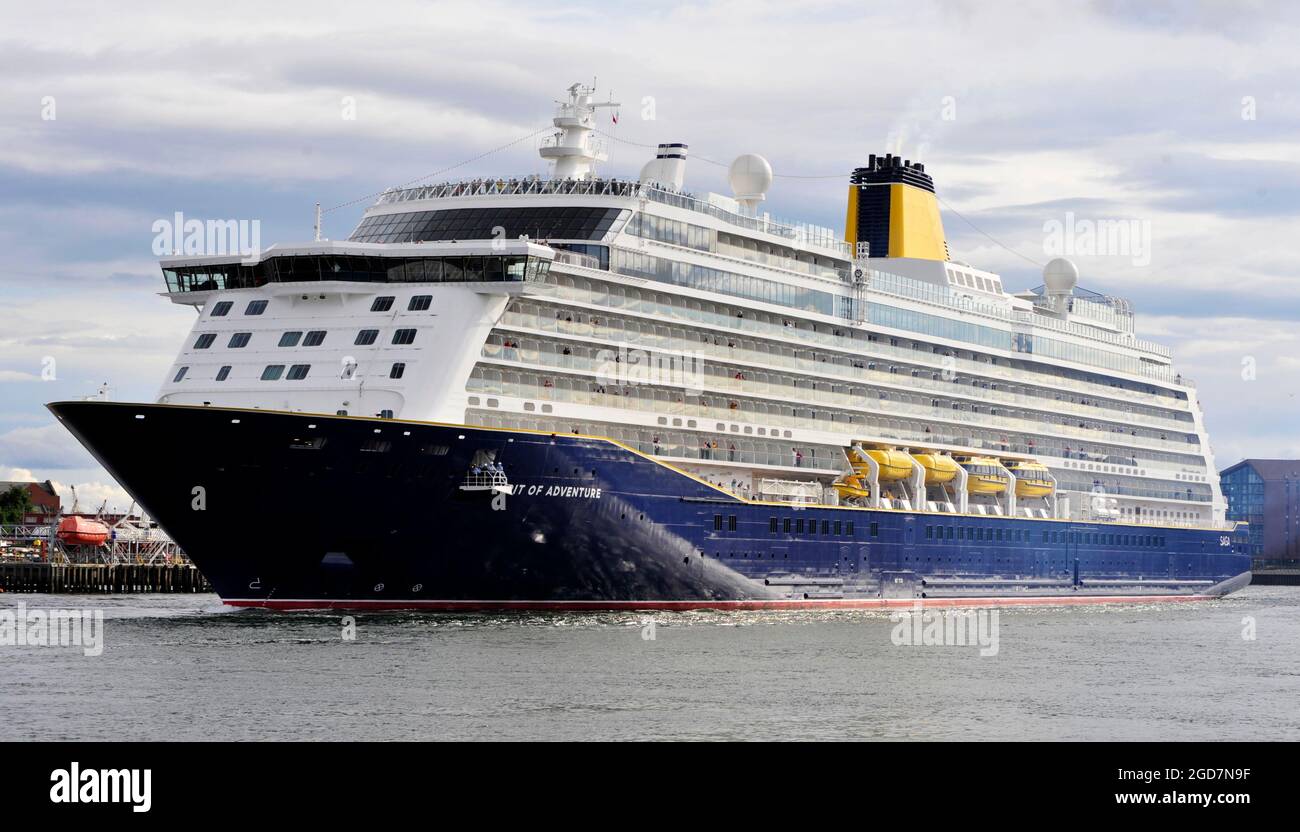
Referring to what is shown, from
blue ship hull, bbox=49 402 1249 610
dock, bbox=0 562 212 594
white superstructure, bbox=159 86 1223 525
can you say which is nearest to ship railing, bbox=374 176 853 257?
white superstructure, bbox=159 86 1223 525

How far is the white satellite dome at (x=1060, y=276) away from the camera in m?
83.5

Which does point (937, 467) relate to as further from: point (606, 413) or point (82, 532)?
point (82, 532)

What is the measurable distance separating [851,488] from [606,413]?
46.7ft

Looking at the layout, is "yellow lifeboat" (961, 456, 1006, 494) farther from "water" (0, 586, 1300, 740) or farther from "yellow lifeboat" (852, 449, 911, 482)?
"water" (0, 586, 1300, 740)

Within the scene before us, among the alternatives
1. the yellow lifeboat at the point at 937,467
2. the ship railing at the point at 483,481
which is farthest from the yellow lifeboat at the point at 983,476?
the ship railing at the point at 483,481

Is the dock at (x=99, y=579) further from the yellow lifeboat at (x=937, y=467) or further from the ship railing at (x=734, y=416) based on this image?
the yellow lifeboat at (x=937, y=467)

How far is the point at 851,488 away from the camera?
63.9 meters

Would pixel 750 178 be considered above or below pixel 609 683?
above

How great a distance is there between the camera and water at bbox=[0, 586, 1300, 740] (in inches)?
1204

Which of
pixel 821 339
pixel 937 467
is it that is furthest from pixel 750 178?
pixel 937 467

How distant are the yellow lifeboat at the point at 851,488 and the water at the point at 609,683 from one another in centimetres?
1181
